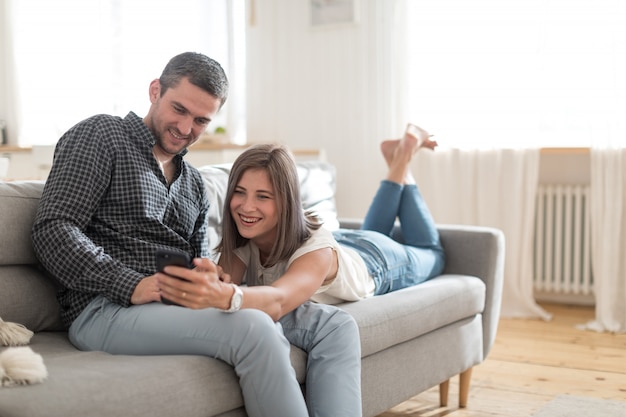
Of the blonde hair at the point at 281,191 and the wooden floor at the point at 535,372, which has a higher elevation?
the blonde hair at the point at 281,191

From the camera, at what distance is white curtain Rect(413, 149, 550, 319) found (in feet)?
12.8

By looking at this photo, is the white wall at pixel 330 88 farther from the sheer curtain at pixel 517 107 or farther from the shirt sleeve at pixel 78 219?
the shirt sleeve at pixel 78 219

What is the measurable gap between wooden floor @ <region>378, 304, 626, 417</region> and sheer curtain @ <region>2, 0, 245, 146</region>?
7.34 feet

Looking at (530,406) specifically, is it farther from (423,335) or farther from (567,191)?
(567,191)

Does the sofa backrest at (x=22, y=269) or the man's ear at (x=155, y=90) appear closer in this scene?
the sofa backrest at (x=22, y=269)

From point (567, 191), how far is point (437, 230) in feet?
4.61

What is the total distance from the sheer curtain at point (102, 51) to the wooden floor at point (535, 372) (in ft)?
7.34

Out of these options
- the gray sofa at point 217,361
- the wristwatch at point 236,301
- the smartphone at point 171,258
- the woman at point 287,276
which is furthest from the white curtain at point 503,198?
the smartphone at point 171,258

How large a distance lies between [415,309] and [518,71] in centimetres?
208

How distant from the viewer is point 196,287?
4.91 ft

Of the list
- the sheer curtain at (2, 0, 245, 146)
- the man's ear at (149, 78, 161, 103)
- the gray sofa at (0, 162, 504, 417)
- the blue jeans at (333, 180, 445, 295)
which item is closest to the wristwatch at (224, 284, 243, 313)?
the gray sofa at (0, 162, 504, 417)

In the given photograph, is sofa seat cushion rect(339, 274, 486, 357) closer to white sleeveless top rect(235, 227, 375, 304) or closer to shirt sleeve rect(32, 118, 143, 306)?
white sleeveless top rect(235, 227, 375, 304)

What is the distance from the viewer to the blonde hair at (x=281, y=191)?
1891 mm

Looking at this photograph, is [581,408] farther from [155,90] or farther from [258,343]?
[155,90]
